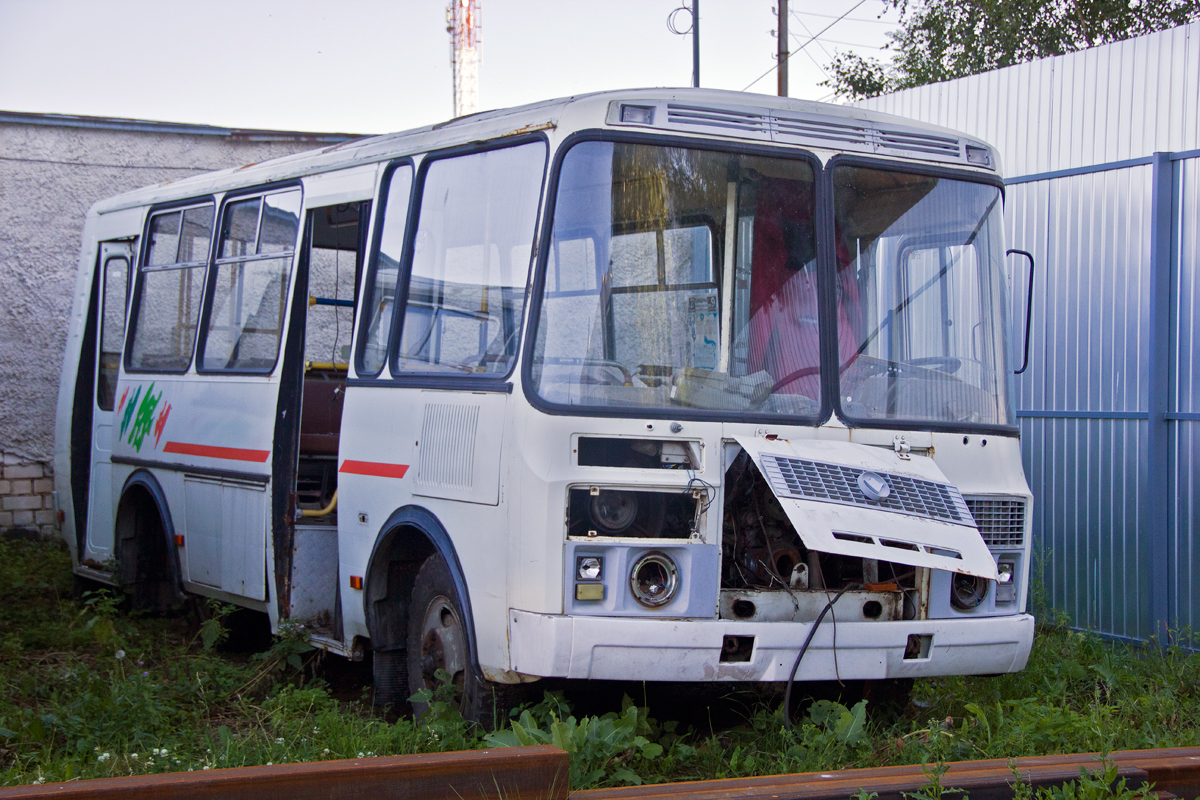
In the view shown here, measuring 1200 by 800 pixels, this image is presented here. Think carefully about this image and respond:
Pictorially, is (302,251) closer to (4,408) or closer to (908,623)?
(908,623)

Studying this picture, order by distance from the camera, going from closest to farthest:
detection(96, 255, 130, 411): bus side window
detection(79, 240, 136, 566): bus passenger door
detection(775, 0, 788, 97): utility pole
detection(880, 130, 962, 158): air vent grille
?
detection(880, 130, 962, 158): air vent grille
detection(79, 240, 136, 566): bus passenger door
detection(96, 255, 130, 411): bus side window
detection(775, 0, 788, 97): utility pole

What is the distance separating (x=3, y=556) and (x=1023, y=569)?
27.6 ft

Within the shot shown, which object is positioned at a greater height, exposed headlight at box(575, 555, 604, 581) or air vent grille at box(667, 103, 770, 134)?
air vent grille at box(667, 103, 770, 134)

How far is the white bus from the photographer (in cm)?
452

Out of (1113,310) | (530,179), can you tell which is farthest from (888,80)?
(530,179)

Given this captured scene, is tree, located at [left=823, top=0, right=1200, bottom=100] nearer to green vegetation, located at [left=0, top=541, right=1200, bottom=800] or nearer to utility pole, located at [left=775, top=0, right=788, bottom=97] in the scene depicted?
utility pole, located at [left=775, top=0, right=788, bottom=97]

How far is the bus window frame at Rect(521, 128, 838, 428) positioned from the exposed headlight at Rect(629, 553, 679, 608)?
0.54m

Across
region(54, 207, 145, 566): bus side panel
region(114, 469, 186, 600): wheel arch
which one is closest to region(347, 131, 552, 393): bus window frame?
Answer: region(114, 469, 186, 600): wheel arch

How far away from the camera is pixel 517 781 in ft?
11.3

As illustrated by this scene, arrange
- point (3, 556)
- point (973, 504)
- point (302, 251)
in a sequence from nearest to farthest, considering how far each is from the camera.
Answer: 1. point (973, 504)
2. point (302, 251)
3. point (3, 556)

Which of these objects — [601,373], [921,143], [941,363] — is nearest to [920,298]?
[941,363]

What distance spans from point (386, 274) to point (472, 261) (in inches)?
28.6

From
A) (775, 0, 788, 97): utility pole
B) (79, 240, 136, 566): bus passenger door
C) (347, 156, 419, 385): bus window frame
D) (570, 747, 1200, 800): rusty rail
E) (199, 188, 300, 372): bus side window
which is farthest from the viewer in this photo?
(775, 0, 788, 97): utility pole

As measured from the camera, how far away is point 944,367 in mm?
5297
